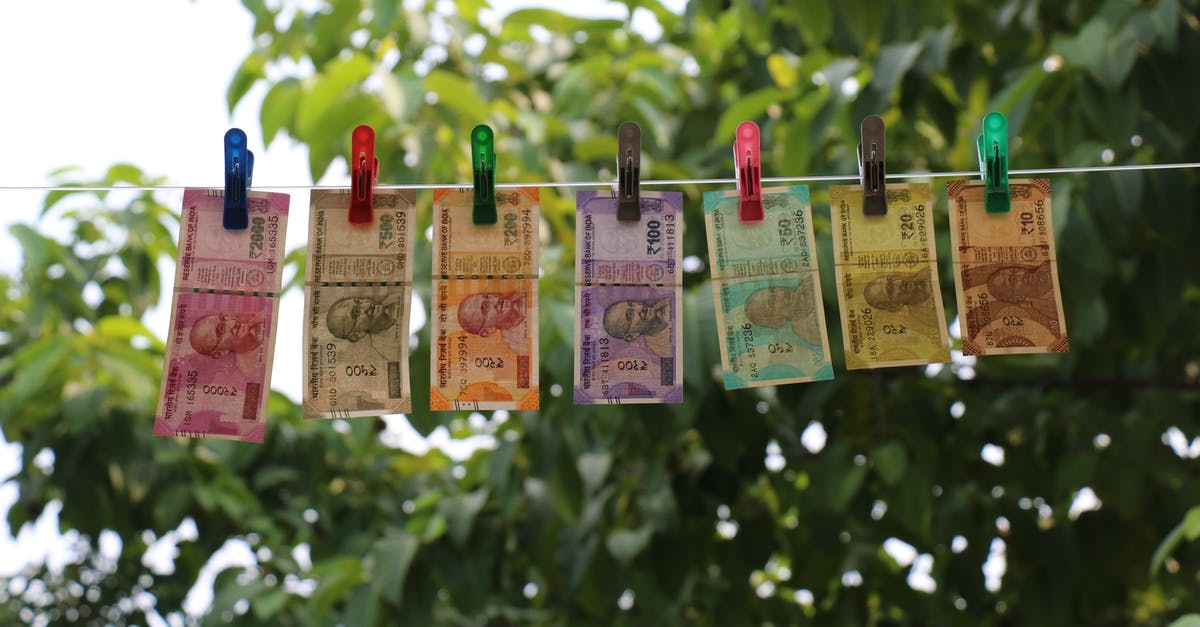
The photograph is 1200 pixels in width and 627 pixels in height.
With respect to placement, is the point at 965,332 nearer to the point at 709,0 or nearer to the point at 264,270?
the point at 264,270

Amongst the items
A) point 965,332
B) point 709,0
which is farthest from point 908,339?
point 709,0

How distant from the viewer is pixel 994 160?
51.2 inches

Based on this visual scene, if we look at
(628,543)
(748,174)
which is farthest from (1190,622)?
(628,543)

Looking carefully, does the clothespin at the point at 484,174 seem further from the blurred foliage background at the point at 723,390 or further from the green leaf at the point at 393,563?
the green leaf at the point at 393,563

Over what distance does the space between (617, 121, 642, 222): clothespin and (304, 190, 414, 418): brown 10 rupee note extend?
222mm

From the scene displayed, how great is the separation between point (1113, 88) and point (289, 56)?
170cm

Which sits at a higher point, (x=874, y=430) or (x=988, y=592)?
(x=874, y=430)

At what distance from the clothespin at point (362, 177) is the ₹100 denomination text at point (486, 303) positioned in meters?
0.07

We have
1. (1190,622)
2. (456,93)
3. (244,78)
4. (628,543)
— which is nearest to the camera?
(1190,622)

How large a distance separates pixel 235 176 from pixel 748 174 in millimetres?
526

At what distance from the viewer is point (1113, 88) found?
173 centimetres

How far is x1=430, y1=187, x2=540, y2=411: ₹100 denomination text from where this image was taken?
1.29 m

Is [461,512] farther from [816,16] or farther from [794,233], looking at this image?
[794,233]

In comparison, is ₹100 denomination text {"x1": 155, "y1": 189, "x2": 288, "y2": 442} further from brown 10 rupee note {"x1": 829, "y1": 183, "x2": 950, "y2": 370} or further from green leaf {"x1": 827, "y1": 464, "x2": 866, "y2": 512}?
green leaf {"x1": 827, "y1": 464, "x2": 866, "y2": 512}
